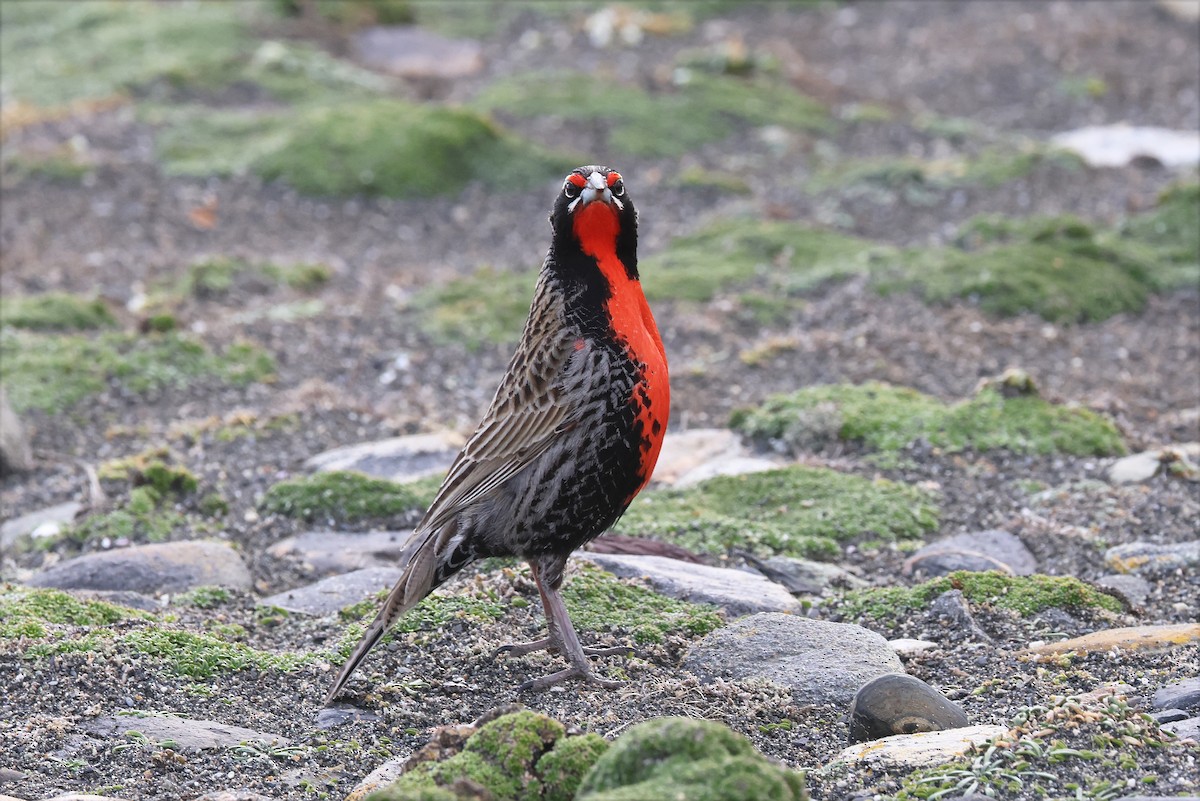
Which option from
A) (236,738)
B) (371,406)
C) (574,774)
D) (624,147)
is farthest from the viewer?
(624,147)

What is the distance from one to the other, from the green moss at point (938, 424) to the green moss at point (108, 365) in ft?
12.0

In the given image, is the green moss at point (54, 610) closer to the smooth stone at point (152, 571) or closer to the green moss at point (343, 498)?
the smooth stone at point (152, 571)

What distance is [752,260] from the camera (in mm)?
11625

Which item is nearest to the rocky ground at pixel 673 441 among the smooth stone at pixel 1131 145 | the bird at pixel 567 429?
the smooth stone at pixel 1131 145

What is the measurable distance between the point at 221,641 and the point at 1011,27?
1516cm

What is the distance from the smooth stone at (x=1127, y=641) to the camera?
5.20 meters

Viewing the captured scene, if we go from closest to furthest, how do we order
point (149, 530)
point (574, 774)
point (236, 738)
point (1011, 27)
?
point (574, 774)
point (236, 738)
point (149, 530)
point (1011, 27)

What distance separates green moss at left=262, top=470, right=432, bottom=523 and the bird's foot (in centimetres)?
230

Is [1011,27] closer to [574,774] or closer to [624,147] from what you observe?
[624,147]

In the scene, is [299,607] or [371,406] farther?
[371,406]

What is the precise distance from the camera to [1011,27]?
18078mm

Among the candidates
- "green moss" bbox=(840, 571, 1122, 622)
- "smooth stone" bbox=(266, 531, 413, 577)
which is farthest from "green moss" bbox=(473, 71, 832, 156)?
"green moss" bbox=(840, 571, 1122, 622)

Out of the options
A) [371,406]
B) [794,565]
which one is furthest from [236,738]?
[371,406]

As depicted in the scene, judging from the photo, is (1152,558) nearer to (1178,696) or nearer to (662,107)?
(1178,696)
